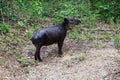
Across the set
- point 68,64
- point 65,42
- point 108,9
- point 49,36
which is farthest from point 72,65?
point 108,9

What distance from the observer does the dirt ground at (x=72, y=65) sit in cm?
766

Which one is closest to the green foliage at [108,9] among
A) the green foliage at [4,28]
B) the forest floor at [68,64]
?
the forest floor at [68,64]

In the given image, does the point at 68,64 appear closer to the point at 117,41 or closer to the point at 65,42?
the point at 65,42

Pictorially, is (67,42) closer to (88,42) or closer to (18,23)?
(88,42)

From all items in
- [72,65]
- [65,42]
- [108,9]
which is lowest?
[72,65]

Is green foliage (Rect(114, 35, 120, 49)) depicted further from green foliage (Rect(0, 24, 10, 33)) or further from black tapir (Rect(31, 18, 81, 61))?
green foliage (Rect(0, 24, 10, 33))

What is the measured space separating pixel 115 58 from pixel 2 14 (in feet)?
17.9

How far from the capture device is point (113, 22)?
12.7 m

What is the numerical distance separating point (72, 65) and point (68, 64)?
0.13 metres

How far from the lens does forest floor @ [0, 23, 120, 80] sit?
7672 millimetres

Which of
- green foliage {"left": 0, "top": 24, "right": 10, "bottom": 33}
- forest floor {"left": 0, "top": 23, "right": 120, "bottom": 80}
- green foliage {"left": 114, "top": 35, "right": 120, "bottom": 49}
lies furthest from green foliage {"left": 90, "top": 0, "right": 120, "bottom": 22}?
green foliage {"left": 0, "top": 24, "right": 10, "bottom": 33}

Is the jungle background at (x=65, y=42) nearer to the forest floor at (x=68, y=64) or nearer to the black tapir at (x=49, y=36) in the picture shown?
the forest floor at (x=68, y=64)

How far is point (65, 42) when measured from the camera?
1063 centimetres

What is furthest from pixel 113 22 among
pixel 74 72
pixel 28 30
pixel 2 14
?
pixel 74 72
